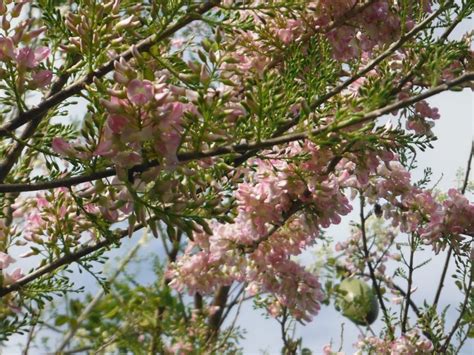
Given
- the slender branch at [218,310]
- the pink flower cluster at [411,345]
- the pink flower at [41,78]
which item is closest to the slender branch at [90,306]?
the slender branch at [218,310]

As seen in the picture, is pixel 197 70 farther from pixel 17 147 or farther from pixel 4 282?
pixel 4 282

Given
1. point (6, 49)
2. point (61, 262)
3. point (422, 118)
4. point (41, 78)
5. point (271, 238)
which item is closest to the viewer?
point (6, 49)

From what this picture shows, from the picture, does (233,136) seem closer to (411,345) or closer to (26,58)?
(26,58)

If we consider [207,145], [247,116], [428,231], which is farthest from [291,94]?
[428,231]

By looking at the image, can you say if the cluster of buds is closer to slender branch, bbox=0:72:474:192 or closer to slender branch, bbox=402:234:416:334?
slender branch, bbox=0:72:474:192

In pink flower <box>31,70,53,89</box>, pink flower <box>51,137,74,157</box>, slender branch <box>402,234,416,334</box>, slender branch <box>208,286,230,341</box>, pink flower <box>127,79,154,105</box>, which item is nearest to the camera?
pink flower <box>127,79,154,105</box>

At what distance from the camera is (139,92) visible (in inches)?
63.0

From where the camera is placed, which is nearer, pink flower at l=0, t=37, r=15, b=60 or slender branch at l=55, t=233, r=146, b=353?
pink flower at l=0, t=37, r=15, b=60

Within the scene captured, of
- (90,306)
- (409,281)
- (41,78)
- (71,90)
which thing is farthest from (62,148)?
(90,306)

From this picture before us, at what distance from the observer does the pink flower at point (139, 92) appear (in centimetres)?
160

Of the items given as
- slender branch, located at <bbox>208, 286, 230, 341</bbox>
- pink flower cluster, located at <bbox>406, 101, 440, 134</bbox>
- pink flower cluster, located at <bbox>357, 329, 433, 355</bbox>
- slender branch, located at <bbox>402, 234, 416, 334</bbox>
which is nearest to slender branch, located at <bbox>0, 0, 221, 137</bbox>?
pink flower cluster, located at <bbox>406, 101, 440, 134</bbox>

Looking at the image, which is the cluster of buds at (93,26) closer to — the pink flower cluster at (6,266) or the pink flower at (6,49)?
the pink flower at (6,49)

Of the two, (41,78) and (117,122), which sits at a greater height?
(41,78)

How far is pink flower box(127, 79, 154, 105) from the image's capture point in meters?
1.60
